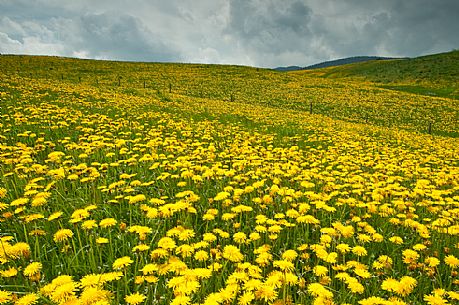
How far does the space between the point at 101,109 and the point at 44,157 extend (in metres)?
6.78

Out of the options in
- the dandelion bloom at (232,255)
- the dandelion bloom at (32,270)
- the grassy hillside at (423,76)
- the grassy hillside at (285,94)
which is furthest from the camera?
the grassy hillside at (423,76)

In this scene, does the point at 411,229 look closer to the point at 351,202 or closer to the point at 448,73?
the point at 351,202

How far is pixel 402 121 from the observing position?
2367 cm

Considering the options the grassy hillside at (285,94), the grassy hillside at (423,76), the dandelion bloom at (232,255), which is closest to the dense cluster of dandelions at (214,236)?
the dandelion bloom at (232,255)

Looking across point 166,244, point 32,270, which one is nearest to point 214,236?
point 166,244

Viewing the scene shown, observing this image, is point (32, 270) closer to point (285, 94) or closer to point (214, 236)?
point (214, 236)

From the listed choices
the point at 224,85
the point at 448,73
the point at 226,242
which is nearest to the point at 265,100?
the point at 224,85

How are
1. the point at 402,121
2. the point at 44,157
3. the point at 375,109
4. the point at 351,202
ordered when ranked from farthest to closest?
the point at 375,109 → the point at 402,121 → the point at 44,157 → the point at 351,202

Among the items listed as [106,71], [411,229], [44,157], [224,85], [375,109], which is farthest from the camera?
[106,71]

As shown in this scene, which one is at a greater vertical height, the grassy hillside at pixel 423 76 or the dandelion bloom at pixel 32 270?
the grassy hillside at pixel 423 76

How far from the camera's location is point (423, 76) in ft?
165

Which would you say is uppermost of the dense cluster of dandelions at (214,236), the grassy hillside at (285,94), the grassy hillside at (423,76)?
the grassy hillside at (423,76)

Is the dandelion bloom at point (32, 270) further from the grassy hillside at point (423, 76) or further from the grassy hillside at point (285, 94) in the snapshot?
the grassy hillside at point (423, 76)

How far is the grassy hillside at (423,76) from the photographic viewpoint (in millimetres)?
41500
